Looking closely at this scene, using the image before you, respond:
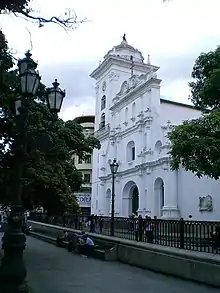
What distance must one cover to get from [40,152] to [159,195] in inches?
962

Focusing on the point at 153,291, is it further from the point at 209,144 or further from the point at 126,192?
the point at 126,192

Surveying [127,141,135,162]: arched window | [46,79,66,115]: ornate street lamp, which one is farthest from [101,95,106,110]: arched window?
[46,79,66,115]: ornate street lamp

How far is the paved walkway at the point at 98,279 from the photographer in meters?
8.33

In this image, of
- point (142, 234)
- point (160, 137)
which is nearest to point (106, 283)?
point (142, 234)

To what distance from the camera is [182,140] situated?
43.3 feet

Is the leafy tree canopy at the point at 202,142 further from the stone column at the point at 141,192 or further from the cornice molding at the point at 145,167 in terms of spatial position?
the stone column at the point at 141,192

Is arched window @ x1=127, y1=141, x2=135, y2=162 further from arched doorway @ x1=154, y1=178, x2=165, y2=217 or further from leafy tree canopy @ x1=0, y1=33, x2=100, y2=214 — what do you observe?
leafy tree canopy @ x1=0, y1=33, x2=100, y2=214

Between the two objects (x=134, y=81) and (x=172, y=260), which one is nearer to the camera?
(x=172, y=260)

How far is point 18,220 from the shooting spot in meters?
6.88

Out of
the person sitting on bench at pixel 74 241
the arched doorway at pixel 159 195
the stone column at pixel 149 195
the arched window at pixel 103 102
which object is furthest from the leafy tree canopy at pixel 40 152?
the arched window at pixel 103 102

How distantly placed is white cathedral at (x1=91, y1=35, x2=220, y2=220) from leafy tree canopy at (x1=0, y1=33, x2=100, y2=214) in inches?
549

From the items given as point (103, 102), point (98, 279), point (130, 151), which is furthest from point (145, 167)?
point (98, 279)

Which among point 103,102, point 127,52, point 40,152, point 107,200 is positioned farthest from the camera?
point 103,102

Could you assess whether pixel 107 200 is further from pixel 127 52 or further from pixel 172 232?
pixel 172 232
